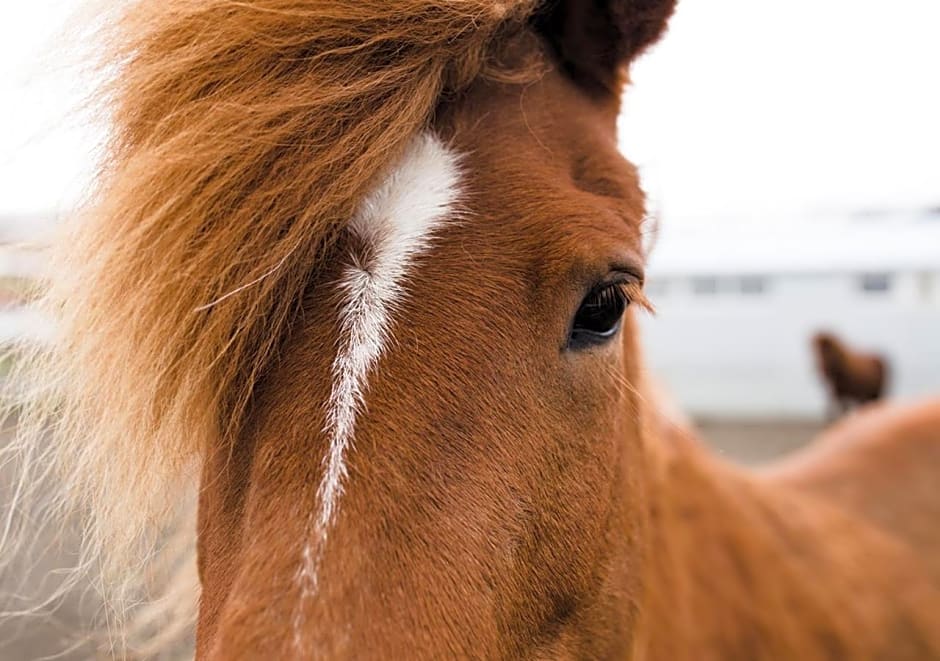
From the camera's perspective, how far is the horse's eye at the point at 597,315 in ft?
3.22

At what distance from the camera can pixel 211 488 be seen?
0.95m

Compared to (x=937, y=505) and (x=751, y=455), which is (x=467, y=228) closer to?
(x=937, y=505)

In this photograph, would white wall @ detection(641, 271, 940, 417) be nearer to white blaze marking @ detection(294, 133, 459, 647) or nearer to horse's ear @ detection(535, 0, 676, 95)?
horse's ear @ detection(535, 0, 676, 95)

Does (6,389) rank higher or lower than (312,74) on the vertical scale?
lower

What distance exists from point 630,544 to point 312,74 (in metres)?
0.81

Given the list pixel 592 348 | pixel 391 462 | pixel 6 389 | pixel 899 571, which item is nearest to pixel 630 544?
pixel 592 348

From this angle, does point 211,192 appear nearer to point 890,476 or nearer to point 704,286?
point 890,476

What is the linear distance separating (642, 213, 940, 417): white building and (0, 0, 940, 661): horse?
23.0ft

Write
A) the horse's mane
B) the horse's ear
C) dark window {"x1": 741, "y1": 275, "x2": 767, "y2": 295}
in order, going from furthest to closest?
dark window {"x1": 741, "y1": 275, "x2": 767, "y2": 295}
the horse's ear
the horse's mane

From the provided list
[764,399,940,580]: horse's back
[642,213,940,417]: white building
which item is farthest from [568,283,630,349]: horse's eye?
[642,213,940,417]: white building

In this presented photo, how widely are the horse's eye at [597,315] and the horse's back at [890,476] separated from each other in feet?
5.77

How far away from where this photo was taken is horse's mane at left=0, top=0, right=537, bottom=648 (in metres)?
0.90

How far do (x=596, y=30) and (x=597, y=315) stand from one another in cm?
48

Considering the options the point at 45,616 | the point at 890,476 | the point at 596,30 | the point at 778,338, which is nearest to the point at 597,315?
the point at 596,30
